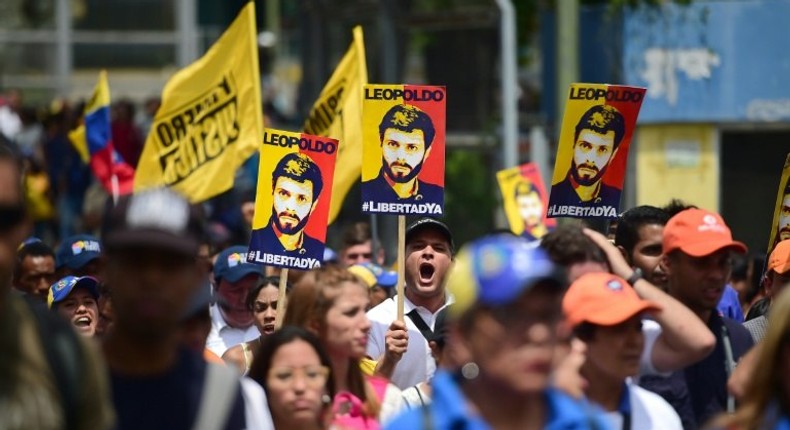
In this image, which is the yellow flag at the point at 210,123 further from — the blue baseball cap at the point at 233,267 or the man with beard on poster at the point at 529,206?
the blue baseball cap at the point at 233,267

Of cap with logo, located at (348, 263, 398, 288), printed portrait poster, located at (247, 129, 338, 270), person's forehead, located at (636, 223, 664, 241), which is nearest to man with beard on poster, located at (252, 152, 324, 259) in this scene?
printed portrait poster, located at (247, 129, 338, 270)

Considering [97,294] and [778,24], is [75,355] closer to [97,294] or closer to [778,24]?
[97,294]

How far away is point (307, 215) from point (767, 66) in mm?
7674

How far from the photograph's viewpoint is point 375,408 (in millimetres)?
6453

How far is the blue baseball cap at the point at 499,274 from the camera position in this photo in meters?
4.23

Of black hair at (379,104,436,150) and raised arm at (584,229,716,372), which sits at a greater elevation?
black hair at (379,104,436,150)

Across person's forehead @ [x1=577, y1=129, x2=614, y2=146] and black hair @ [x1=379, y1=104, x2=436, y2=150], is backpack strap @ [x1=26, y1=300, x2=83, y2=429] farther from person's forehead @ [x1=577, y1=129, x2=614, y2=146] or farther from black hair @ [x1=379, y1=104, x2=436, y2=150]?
person's forehead @ [x1=577, y1=129, x2=614, y2=146]

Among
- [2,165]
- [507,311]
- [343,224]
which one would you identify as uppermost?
[2,165]

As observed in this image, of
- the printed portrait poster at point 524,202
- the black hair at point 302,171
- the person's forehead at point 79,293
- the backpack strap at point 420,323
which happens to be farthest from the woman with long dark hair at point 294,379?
the printed portrait poster at point 524,202

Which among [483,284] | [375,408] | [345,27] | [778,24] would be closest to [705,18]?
[778,24]

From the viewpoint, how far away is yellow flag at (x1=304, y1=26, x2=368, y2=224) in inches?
493

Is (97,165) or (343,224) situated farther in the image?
(343,224)

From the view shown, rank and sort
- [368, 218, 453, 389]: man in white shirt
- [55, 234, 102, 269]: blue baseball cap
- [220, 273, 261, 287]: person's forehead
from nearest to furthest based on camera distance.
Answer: [368, 218, 453, 389]: man in white shirt
[220, 273, 261, 287]: person's forehead
[55, 234, 102, 269]: blue baseball cap

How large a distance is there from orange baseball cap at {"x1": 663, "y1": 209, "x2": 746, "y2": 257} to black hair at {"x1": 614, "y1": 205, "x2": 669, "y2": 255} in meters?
1.41
